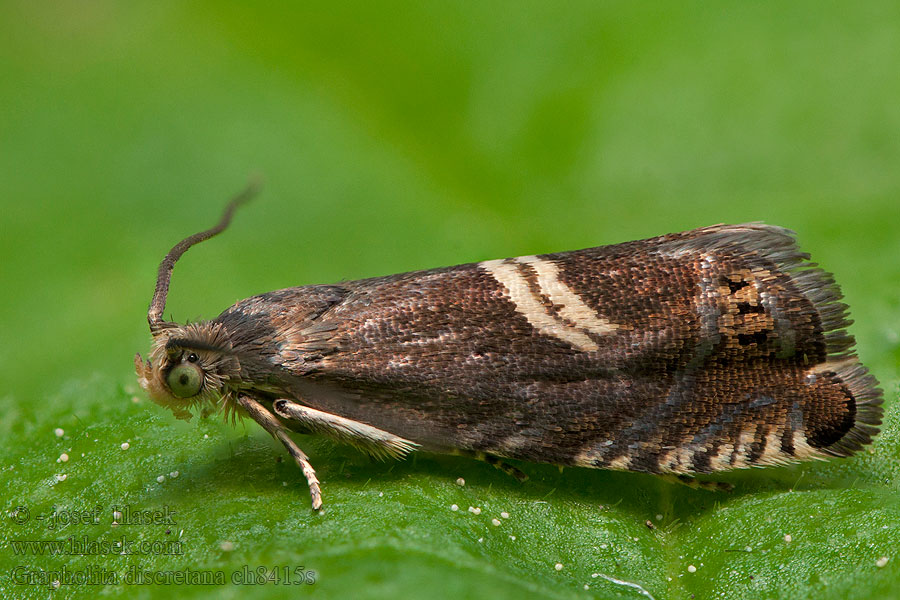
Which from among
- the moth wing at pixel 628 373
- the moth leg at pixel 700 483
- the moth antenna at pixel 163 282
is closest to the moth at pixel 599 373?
the moth wing at pixel 628 373

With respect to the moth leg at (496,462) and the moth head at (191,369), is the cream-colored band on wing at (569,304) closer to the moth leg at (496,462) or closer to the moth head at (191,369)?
the moth leg at (496,462)

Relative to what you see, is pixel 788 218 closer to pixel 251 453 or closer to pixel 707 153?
pixel 707 153

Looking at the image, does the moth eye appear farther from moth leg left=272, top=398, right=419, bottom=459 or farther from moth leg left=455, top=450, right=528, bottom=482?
moth leg left=455, top=450, right=528, bottom=482

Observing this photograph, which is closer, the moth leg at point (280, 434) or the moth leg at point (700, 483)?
the moth leg at point (280, 434)

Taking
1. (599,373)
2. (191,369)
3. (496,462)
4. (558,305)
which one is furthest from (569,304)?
(191,369)

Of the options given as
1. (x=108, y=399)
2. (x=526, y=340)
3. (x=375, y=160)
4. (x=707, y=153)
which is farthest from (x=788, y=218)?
(x=108, y=399)

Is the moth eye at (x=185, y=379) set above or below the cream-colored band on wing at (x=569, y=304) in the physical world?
below

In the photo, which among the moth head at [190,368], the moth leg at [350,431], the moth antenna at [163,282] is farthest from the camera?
the moth antenna at [163,282]
